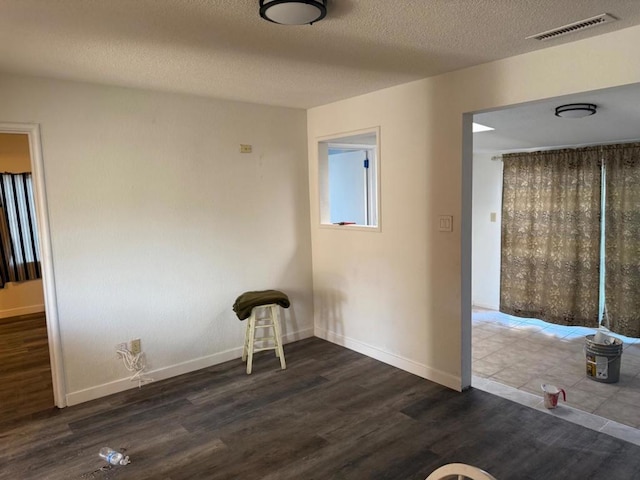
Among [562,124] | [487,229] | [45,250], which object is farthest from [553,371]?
[45,250]

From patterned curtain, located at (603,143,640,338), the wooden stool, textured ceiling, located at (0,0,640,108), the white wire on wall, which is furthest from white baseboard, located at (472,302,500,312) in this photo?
the white wire on wall

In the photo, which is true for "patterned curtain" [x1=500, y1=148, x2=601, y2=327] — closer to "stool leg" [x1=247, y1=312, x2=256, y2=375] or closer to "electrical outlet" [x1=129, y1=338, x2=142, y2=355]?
"stool leg" [x1=247, y1=312, x2=256, y2=375]

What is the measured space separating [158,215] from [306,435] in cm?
201

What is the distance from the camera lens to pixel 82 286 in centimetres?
313

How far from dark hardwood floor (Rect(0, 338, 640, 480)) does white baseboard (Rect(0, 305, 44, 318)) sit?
355 cm

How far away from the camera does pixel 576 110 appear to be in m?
3.16

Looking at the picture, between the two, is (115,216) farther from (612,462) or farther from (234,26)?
(612,462)

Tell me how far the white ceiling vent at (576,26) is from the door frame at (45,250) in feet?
10.3

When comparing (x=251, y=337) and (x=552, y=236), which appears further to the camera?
(x=552, y=236)

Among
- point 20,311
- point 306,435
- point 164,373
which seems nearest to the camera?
point 306,435

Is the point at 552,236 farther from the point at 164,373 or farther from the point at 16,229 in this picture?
the point at 16,229

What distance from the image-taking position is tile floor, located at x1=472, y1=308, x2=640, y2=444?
9.72 ft

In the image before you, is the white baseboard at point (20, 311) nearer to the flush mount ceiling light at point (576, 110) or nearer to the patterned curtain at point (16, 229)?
the patterned curtain at point (16, 229)

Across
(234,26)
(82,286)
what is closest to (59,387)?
(82,286)
